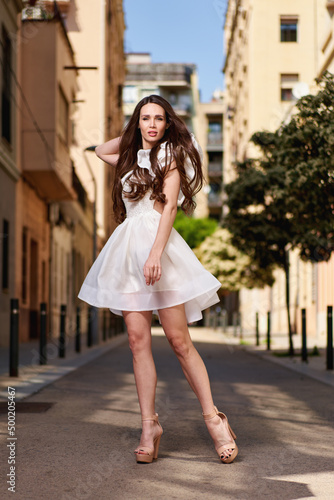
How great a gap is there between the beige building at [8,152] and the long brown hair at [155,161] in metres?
12.7

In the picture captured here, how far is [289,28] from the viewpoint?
39812 mm

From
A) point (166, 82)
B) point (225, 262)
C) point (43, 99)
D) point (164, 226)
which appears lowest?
point (225, 262)

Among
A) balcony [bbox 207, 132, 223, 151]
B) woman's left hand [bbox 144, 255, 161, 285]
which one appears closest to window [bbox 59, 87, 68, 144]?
→ woman's left hand [bbox 144, 255, 161, 285]

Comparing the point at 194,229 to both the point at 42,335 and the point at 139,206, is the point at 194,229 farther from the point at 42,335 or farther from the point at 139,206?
the point at 139,206

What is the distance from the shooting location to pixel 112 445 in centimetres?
441

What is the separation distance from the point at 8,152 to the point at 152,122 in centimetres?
1384

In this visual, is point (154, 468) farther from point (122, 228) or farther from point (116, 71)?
point (116, 71)

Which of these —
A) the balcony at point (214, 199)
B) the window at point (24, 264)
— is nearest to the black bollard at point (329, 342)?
the window at point (24, 264)

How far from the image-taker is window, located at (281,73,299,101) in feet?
131

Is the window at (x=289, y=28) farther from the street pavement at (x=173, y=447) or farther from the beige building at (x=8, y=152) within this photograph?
the street pavement at (x=173, y=447)

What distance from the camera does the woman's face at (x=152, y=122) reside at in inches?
165

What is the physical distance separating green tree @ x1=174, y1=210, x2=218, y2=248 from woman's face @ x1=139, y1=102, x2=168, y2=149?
2098 inches

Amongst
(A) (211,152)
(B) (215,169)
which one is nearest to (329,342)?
(B) (215,169)

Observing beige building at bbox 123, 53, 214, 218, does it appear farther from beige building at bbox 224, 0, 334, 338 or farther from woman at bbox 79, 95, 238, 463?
woman at bbox 79, 95, 238, 463
